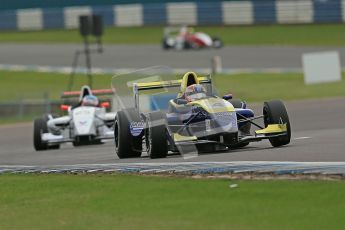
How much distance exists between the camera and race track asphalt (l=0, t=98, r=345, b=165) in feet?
39.5

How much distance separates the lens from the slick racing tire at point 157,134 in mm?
12977

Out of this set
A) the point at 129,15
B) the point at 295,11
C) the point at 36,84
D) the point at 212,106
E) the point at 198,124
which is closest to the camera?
the point at 212,106

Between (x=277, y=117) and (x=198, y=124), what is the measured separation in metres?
1.03

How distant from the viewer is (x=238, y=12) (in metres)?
52.5

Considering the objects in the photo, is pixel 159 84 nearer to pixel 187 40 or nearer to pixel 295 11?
pixel 187 40

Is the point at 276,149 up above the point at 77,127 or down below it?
below

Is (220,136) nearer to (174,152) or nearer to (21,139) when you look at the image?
(174,152)

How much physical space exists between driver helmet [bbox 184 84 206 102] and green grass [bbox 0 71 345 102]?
15.6 m

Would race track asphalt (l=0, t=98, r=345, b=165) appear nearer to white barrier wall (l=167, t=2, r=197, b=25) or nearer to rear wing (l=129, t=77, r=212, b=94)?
rear wing (l=129, t=77, r=212, b=94)

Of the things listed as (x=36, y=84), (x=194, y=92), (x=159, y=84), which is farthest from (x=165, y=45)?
(x=194, y=92)

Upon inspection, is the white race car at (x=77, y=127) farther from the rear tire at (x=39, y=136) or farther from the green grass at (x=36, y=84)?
the green grass at (x=36, y=84)

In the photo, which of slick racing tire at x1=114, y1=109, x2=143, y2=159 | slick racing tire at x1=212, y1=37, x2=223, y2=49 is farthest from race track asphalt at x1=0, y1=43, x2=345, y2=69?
slick racing tire at x1=114, y1=109, x2=143, y2=159

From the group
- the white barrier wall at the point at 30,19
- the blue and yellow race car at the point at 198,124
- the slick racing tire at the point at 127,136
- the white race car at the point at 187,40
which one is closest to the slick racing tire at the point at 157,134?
the blue and yellow race car at the point at 198,124

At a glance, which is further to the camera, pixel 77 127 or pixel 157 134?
pixel 77 127
